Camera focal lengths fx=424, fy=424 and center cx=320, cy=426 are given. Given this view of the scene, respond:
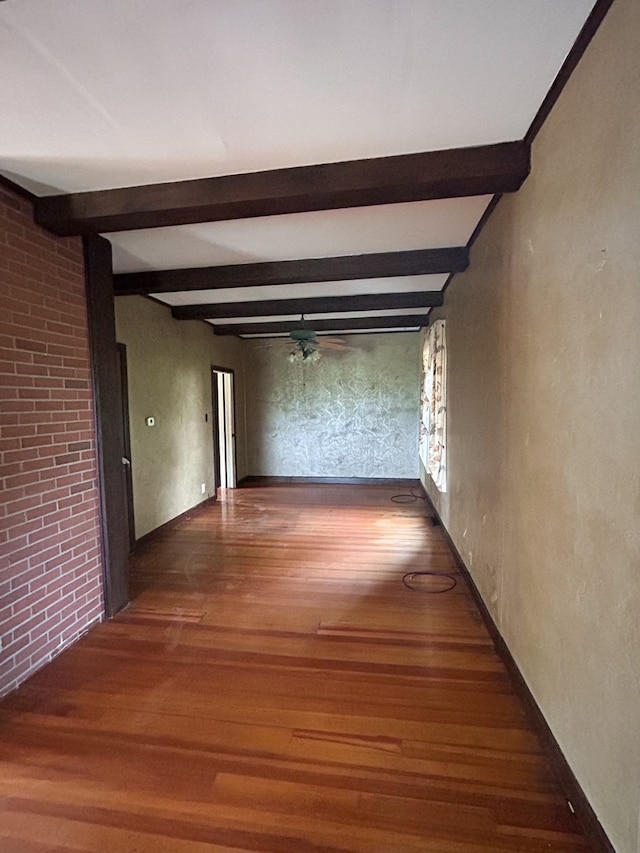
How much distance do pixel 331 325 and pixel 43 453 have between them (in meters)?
4.20

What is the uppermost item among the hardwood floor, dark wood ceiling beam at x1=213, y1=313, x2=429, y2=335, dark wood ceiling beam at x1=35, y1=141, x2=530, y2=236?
dark wood ceiling beam at x1=213, y1=313, x2=429, y2=335

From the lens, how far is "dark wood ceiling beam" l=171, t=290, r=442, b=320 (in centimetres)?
453

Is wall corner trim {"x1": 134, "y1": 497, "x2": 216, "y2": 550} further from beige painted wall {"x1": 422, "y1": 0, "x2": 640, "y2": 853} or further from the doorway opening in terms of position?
beige painted wall {"x1": 422, "y1": 0, "x2": 640, "y2": 853}

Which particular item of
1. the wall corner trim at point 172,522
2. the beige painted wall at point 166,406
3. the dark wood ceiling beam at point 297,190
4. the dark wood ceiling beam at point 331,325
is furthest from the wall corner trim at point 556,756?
the dark wood ceiling beam at point 331,325

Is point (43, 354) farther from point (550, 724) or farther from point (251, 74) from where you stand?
point (550, 724)

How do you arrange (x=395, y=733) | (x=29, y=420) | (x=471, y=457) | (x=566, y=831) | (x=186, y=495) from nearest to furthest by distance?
(x=566, y=831), (x=395, y=733), (x=29, y=420), (x=471, y=457), (x=186, y=495)

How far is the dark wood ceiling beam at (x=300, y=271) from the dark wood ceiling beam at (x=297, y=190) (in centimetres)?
124

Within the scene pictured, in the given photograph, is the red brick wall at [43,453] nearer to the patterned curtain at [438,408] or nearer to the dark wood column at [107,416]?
the dark wood column at [107,416]

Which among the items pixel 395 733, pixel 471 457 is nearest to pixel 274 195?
pixel 471 457

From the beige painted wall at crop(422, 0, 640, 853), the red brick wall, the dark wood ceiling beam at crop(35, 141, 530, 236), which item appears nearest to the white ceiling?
the dark wood ceiling beam at crop(35, 141, 530, 236)

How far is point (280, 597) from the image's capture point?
304cm

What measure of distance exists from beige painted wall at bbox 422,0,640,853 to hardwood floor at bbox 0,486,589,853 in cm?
32

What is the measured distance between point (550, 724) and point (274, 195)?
2567mm

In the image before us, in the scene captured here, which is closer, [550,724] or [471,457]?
[550,724]
